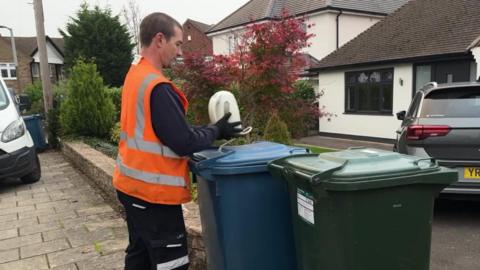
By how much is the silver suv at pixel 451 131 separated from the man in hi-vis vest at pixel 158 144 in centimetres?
331

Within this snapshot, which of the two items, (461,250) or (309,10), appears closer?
(461,250)

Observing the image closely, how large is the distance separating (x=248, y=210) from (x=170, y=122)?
0.65m

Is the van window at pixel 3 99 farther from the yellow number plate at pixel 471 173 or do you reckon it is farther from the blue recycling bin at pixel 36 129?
the yellow number plate at pixel 471 173

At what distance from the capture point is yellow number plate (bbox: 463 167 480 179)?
4.94m

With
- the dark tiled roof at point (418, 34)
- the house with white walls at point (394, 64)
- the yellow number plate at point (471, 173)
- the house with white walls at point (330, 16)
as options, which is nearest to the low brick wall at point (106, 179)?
the yellow number plate at point (471, 173)

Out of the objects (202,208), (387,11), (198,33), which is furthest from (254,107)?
(198,33)

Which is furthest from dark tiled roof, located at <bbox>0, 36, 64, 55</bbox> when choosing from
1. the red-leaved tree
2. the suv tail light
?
the suv tail light

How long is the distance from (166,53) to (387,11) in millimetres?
23947

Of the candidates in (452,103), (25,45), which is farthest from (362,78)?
(25,45)

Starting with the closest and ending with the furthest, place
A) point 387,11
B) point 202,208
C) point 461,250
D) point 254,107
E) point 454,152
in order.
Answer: point 202,208 < point 461,250 < point 454,152 < point 254,107 < point 387,11

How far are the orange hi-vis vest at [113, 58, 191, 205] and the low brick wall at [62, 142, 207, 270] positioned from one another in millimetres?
1191

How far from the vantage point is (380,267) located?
204 centimetres

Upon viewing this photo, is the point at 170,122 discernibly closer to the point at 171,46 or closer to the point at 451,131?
the point at 171,46

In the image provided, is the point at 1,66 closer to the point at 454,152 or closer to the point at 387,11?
the point at 387,11
